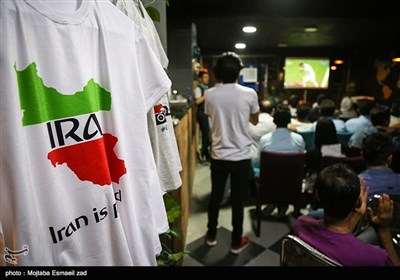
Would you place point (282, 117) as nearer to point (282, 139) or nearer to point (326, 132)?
point (282, 139)

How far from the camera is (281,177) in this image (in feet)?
7.76

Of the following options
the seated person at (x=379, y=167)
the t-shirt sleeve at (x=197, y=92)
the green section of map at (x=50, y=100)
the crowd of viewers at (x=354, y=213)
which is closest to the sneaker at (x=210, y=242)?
the crowd of viewers at (x=354, y=213)

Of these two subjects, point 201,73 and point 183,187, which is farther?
point 201,73

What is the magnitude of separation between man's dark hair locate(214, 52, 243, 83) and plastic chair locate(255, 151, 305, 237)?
700 millimetres

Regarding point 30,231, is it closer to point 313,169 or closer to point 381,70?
point 313,169

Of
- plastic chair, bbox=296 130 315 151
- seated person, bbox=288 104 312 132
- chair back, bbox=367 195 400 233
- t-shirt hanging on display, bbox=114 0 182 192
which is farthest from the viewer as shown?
seated person, bbox=288 104 312 132

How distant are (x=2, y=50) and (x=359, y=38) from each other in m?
8.37

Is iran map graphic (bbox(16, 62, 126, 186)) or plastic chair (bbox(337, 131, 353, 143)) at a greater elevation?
iran map graphic (bbox(16, 62, 126, 186))

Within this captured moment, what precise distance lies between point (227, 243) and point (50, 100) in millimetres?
2285

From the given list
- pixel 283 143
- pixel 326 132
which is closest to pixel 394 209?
pixel 283 143

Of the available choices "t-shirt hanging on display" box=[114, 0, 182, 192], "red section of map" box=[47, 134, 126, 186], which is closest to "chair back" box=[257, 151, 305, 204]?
"t-shirt hanging on display" box=[114, 0, 182, 192]

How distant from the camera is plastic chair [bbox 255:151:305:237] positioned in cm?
230

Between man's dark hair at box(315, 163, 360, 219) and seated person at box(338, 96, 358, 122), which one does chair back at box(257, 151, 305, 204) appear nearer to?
man's dark hair at box(315, 163, 360, 219)
